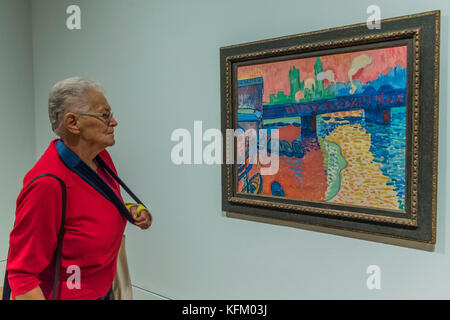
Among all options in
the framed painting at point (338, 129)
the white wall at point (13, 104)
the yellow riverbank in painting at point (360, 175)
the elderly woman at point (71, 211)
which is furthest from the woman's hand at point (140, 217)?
the white wall at point (13, 104)

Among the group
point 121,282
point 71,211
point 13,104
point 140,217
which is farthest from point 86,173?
point 13,104

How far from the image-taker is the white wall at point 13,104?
8.68 feet

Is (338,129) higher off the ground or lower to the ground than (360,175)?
higher

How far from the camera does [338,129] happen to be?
4.79 feet

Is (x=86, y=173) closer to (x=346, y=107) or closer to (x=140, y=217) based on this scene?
(x=140, y=217)

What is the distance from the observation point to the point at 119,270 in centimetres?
126

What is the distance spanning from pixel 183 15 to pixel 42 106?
1.42 meters

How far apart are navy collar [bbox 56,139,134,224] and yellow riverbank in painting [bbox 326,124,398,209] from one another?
0.81m

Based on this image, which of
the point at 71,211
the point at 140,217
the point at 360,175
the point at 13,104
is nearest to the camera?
the point at 71,211

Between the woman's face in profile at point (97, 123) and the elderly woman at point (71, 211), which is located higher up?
the woman's face in profile at point (97, 123)

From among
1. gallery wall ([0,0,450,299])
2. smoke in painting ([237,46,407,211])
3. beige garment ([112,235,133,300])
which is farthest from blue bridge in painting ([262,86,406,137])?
beige garment ([112,235,133,300])

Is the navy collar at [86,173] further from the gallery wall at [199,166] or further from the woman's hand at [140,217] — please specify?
the gallery wall at [199,166]

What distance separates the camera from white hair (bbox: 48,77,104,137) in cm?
108

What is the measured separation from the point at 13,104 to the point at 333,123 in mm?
2248
